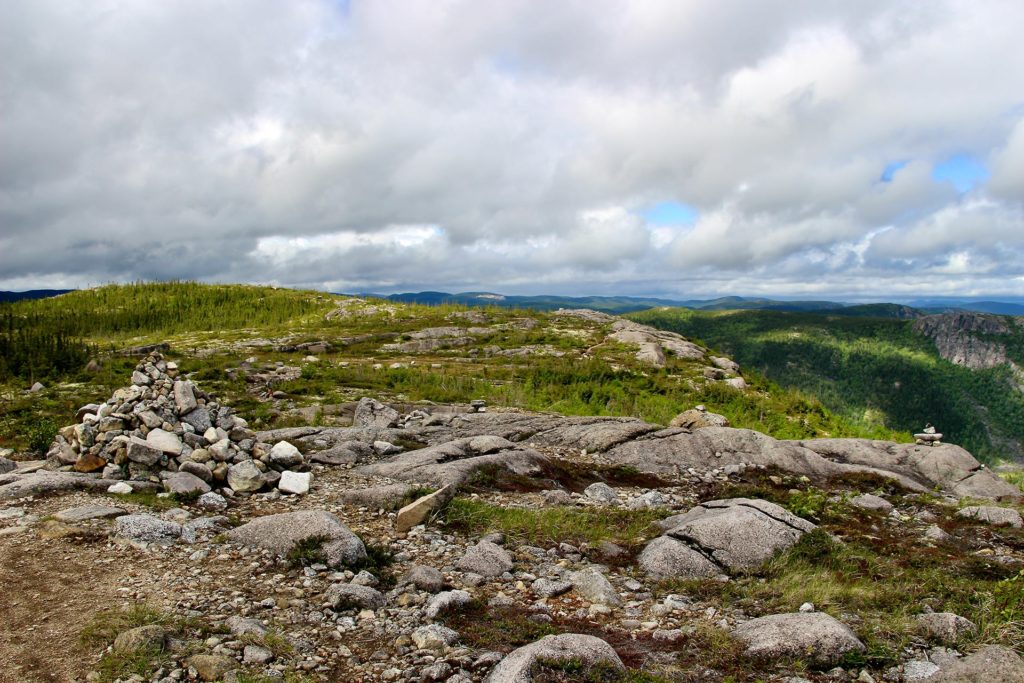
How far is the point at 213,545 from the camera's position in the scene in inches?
417

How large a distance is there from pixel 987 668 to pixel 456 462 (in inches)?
492

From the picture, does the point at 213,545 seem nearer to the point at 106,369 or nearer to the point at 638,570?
the point at 638,570

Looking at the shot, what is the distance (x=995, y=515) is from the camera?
14266 millimetres

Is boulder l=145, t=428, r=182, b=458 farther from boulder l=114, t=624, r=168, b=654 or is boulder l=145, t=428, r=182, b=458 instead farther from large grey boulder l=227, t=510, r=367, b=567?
boulder l=114, t=624, r=168, b=654

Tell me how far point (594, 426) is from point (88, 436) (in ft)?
58.0

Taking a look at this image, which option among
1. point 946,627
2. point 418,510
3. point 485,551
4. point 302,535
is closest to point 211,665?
point 302,535

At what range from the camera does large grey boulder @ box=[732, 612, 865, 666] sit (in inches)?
282

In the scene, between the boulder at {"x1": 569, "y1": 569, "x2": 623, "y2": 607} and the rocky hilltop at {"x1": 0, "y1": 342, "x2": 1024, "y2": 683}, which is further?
the boulder at {"x1": 569, "y1": 569, "x2": 623, "y2": 607}

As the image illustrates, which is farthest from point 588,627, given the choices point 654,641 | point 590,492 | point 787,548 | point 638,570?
point 590,492

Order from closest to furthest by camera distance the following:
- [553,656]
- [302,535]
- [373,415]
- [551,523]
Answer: [553,656]
[302,535]
[551,523]
[373,415]

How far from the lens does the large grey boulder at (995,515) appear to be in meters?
14.0

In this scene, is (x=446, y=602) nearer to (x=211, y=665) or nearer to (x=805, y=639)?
(x=211, y=665)

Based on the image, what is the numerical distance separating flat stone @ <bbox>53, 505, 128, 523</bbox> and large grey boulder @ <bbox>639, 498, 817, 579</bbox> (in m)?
11.6

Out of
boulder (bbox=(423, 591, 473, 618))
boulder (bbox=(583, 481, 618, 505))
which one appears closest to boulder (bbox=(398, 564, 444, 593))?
boulder (bbox=(423, 591, 473, 618))
